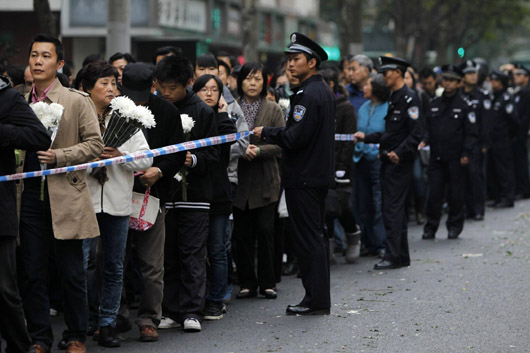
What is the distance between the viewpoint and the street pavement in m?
7.31

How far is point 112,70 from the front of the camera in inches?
293

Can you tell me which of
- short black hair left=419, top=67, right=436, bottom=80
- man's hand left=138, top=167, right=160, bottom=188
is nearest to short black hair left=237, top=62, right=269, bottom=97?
man's hand left=138, top=167, right=160, bottom=188

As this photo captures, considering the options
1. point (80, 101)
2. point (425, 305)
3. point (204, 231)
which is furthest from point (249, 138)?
point (80, 101)

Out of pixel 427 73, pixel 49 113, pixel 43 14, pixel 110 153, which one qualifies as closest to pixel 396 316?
pixel 110 153

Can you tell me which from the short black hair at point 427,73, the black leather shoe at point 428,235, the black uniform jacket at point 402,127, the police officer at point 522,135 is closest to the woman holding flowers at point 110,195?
the black uniform jacket at point 402,127

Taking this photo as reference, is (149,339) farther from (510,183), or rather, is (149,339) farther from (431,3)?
(431,3)

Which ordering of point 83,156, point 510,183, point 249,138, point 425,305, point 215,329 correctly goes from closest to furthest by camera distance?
point 83,156, point 215,329, point 425,305, point 249,138, point 510,183

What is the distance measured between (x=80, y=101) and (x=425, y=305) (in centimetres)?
356

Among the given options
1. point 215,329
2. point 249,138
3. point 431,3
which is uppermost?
point 431,3

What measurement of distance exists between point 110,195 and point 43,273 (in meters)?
0.71

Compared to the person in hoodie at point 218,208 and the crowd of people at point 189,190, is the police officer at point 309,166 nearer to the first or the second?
the crowd of people at point 189,190

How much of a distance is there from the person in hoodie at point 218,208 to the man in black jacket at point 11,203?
233cm

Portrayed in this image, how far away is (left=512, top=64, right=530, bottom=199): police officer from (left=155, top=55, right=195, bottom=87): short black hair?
11.6 m

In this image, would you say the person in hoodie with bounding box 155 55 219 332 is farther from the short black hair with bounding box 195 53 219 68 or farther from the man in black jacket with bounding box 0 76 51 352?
the short black hair with bounding box 195 53 219 68
